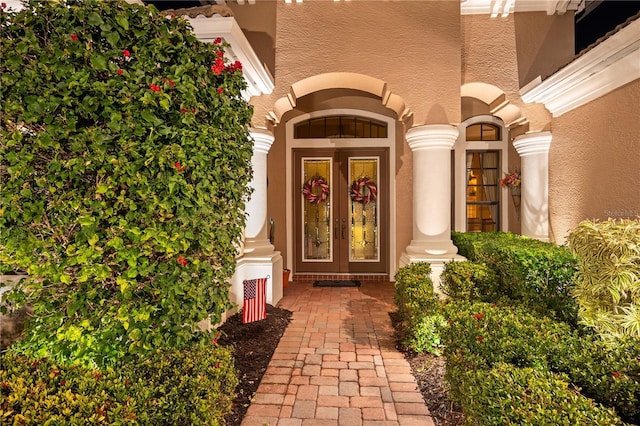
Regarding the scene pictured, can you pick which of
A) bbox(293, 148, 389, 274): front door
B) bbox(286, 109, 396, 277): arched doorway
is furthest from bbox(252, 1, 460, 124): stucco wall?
bbox(293, 148, 389, 274): front door

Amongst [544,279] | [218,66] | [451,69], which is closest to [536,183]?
[451,69]

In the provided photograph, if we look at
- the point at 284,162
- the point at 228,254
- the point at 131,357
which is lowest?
the point at 131,357

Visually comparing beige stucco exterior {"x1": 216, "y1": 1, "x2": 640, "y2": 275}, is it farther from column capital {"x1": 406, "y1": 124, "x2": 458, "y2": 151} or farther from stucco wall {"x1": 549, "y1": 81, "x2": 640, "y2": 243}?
column capital {"x1": 406, "y1": 124, "x2": 458, "y2": 151}

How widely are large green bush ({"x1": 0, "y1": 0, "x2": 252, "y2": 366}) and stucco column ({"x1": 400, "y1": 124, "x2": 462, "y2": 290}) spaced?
4092 millimetres

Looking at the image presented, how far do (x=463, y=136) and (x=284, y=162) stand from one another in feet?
13.9

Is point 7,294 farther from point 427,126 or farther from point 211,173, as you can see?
point 427,126

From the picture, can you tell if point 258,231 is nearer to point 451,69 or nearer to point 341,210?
point 341,210

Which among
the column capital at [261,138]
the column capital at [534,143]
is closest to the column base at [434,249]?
the column capital at [534,143]

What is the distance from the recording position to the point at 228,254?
2762 millimetres

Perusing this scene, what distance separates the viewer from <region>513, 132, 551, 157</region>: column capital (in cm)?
616

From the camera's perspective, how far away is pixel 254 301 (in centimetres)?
511

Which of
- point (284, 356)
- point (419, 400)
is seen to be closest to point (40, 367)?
point (284, 356)

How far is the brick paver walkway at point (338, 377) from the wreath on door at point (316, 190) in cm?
314

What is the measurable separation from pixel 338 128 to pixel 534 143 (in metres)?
4.09
